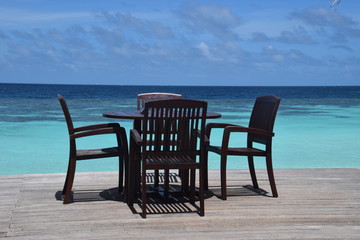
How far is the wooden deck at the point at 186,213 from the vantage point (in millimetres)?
3412

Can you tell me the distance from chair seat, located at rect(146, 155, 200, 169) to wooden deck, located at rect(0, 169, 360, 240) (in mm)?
353

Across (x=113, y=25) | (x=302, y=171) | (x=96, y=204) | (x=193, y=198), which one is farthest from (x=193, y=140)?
(x=113, y=25)

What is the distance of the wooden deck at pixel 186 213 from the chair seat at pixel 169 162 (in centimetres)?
35

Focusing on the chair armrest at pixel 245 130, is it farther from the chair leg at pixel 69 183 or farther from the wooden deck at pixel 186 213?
the chair leg at pixel 69 183

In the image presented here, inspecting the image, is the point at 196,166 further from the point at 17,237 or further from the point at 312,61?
the point at 312,61

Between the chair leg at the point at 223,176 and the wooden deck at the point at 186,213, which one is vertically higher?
the chair leg at the point at 223,176

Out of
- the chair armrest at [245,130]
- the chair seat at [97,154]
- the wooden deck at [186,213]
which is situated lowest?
the wooden deck at [186,213]

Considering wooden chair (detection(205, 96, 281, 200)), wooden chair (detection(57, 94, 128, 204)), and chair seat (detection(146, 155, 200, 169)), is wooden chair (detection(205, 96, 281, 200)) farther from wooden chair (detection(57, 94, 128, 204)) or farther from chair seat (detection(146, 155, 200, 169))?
wooden chair (detection(57, 94, 128, 204))

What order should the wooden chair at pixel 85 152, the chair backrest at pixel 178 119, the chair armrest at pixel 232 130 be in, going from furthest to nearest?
the chair armrest at pixel 232 130, the wooden chair at pixel 85 152, the chair backrest at pixel 178 119

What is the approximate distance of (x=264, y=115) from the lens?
15.4 feet

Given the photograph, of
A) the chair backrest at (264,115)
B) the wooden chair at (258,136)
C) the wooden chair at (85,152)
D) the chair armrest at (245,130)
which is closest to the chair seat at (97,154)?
the wooden chair at (85,152)

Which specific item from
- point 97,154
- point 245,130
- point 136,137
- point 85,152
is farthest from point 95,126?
point 245,130

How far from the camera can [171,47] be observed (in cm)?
5588

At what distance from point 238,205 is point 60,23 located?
55.8 m
